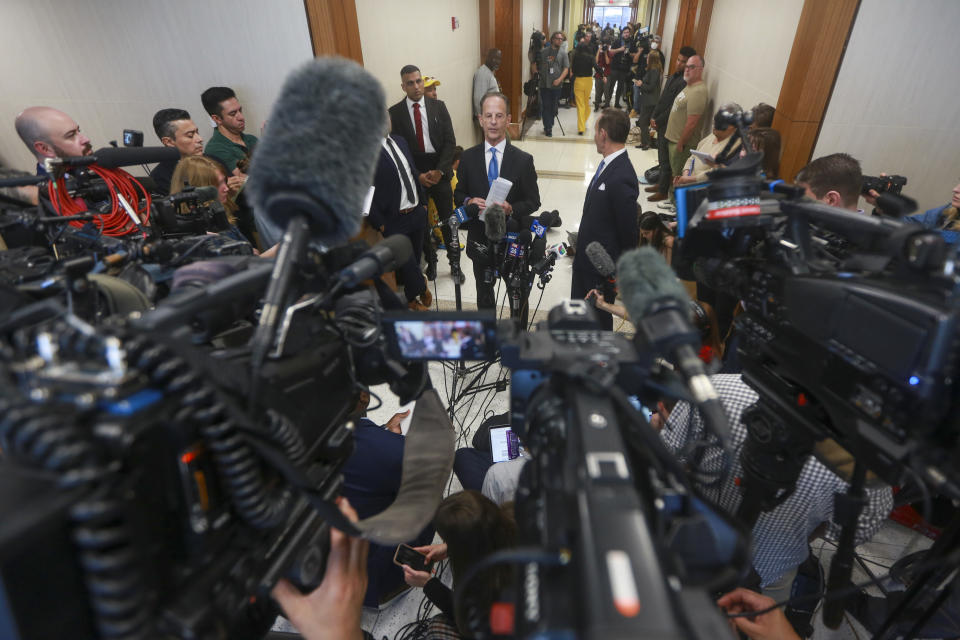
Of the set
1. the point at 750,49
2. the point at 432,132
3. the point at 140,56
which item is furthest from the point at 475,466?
the point at 750,49

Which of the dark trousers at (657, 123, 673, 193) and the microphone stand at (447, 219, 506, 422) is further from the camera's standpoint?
the dark trousers at (657, 123, 673, 193)

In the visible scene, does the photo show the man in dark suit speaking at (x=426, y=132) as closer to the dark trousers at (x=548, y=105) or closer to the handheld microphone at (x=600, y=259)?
the handheld microphone at (x=600, y=259)

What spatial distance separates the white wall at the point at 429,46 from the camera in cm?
407

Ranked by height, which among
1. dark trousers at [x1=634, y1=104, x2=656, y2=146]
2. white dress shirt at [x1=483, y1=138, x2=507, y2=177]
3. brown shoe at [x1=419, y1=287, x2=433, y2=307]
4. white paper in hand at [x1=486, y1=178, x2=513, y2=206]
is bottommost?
brown shoe at [x1=419, y1=287, x2=433, y2=307]

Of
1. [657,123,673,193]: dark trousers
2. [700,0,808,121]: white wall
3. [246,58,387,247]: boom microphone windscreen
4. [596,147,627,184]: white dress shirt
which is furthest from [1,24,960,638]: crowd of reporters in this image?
[657,123,673,193]: dark trousers

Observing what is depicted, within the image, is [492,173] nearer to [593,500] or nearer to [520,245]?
[520,245]

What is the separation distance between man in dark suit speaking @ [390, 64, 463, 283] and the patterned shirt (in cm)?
317

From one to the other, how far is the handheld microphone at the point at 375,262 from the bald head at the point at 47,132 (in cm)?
253

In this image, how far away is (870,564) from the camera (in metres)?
1.90

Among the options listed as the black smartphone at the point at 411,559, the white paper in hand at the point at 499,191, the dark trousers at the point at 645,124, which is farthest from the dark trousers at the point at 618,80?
the black smartphone at the point at 411,559

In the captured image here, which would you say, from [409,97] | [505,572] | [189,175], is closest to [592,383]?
[505,572]

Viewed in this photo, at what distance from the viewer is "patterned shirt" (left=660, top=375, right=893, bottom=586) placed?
1.41 meters

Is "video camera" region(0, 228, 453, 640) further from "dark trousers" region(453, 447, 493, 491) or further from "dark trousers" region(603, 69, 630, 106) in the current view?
"dark trousers" region(603, 69, 630, 106)

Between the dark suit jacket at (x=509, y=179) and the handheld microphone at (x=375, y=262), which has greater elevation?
the handheld microphone at (x=375, y=262)
